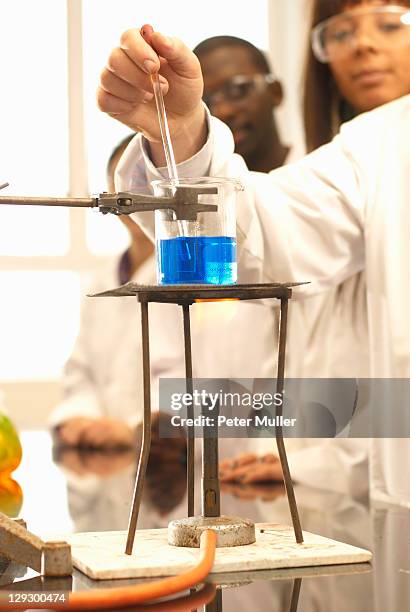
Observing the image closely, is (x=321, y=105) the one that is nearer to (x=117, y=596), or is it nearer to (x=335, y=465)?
(x=335, y=465)

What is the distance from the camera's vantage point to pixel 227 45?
3.46 m

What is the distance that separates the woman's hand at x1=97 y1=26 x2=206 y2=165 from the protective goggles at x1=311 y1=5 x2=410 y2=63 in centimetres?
124

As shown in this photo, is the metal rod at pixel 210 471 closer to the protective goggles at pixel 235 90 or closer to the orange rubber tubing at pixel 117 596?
the orange rubber tubing at pixel 117 596

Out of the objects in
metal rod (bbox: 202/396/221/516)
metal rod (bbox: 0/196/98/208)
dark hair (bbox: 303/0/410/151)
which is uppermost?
dark hair (bbox: 303/0/410/151)

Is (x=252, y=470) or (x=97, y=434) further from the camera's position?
(x=97, y=434)

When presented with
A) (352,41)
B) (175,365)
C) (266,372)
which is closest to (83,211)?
(175,365)

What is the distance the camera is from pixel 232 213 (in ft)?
2.85

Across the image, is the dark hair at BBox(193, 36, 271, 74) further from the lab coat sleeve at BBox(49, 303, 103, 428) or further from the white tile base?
the white tile base

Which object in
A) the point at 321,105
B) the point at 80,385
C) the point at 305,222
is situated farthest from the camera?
the point at 80,385

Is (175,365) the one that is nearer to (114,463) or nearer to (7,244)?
(114,463)

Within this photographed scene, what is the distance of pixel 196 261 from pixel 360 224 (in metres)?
0.84

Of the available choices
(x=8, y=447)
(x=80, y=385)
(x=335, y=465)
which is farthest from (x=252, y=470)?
(x=80, y=385)

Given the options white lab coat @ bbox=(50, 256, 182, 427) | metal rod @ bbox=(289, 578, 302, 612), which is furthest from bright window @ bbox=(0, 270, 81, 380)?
metal rod @ bbox=(289, 578, 302, 612)

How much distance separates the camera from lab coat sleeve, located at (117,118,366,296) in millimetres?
1409
